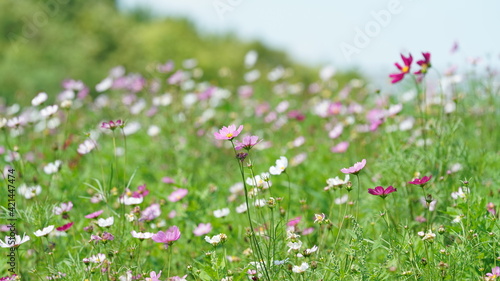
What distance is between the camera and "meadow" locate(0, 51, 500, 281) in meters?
1.91

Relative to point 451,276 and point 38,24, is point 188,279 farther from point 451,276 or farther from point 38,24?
point 38,24

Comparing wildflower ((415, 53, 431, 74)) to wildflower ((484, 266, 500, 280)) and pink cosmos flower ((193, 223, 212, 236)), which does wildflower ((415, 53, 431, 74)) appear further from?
pink cosmos flower ((193, 223, 212, 236))

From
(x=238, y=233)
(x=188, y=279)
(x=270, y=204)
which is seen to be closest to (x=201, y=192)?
(x=238, y=233)

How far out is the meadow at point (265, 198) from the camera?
6.25 ft

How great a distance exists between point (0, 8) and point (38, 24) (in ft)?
2.30

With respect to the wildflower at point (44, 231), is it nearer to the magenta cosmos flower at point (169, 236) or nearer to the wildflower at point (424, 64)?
the magenta cosmos flower at point (169, 236)

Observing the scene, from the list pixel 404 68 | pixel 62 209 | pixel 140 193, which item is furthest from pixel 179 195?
pixel 404 68

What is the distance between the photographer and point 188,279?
7.67 feet

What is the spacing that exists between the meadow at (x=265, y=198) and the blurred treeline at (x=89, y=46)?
328 cm

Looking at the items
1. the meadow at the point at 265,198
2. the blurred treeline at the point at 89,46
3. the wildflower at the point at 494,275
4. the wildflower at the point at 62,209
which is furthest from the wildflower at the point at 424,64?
the blurred treeline at the point at 89,46

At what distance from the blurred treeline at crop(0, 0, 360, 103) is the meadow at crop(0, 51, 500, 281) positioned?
10.8 ft

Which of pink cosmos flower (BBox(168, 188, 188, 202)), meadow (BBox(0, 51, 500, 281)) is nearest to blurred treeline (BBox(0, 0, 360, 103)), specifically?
meadow (BBox(0, 51, 500, 281))

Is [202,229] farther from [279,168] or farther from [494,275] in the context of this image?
[494,275]

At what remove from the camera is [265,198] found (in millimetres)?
2312
